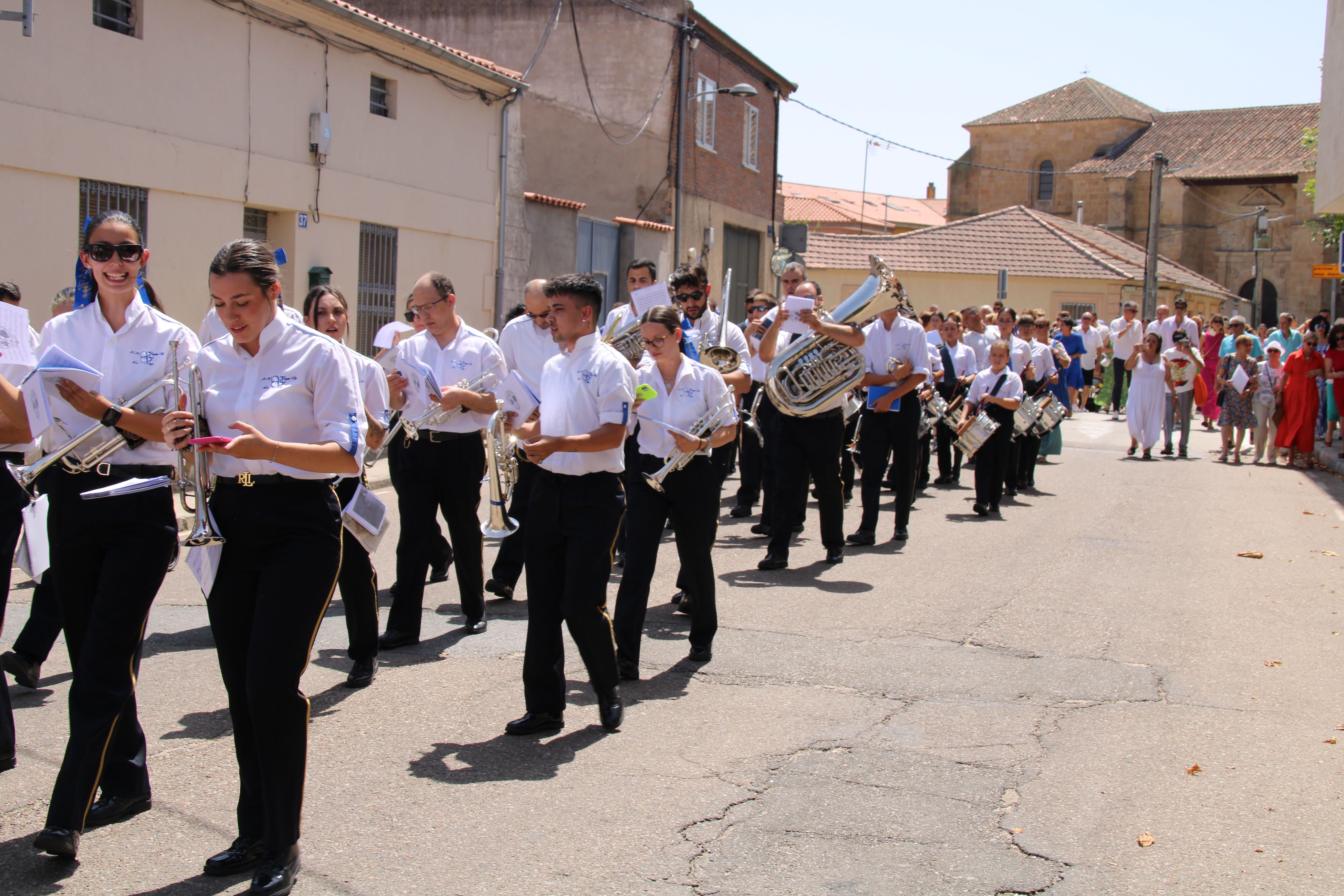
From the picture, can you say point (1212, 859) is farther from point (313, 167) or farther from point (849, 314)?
point (313, 167)

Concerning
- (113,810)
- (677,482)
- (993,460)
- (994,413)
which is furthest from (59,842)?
(994,413)

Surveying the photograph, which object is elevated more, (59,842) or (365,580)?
(365,580)

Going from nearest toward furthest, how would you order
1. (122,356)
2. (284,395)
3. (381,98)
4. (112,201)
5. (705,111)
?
(284,395) < (122,356) < (112,201) < (381,98) < (705,111)

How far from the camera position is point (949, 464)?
1429cm

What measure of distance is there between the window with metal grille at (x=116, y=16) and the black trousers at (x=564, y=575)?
387 inches

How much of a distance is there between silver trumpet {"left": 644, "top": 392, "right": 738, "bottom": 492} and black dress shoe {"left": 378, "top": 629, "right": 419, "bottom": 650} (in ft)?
4.95

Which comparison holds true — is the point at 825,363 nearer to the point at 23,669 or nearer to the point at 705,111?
the point at 23,669

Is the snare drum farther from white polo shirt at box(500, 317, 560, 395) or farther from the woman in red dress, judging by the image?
the woman in red dress

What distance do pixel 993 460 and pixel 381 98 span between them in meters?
9.93

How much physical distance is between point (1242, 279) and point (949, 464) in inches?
2029

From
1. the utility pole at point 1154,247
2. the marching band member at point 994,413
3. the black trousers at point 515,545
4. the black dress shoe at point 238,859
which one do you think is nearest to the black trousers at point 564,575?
the black dress shoe at point 238,859

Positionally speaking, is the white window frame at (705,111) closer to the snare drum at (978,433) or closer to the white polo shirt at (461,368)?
the snare drum at (978,433)

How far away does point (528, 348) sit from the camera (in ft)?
23.9

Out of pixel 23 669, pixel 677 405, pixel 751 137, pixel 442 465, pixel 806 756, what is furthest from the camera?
pixel 751 137
